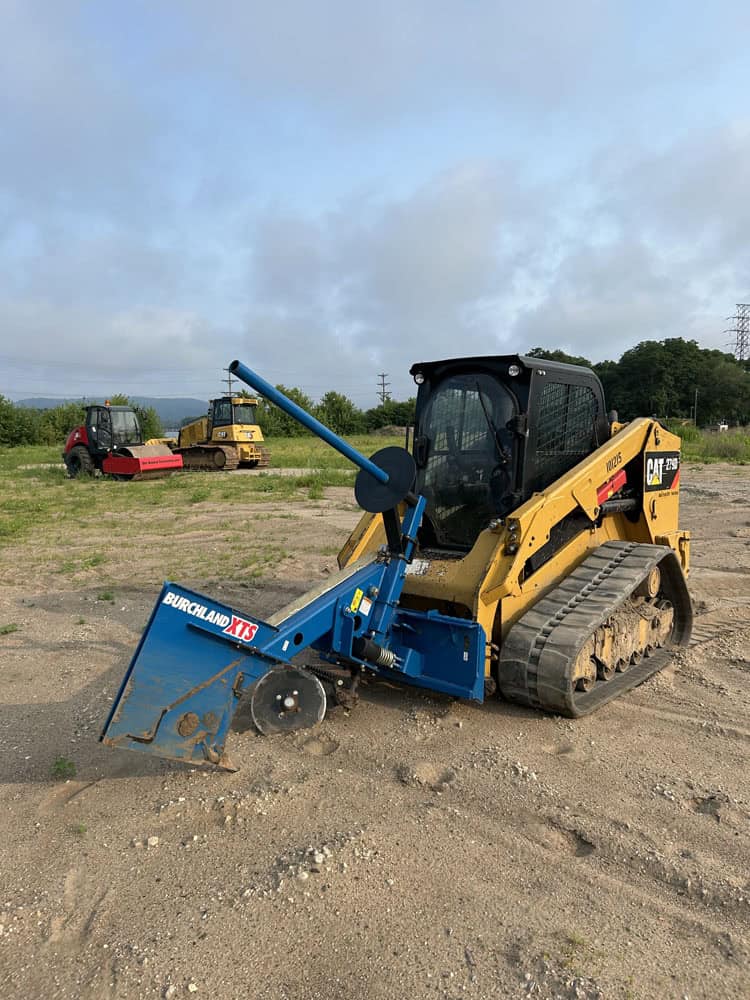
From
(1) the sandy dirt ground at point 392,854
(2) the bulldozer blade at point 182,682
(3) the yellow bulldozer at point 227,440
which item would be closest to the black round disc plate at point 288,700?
(1) the sandy dirt ground at point 392,854

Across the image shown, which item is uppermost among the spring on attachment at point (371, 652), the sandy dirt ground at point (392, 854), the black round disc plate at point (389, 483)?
the black round disc plate at point (389, 483)

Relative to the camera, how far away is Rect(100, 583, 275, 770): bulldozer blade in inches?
132

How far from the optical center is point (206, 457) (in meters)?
26.2

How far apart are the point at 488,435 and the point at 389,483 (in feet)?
4.40

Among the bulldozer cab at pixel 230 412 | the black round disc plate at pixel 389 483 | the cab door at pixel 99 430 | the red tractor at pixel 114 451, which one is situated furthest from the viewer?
the bulldozer cab at pixel 230 412

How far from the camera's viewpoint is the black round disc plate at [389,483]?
4059 millimetres

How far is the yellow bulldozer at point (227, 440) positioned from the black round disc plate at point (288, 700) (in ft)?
72.1

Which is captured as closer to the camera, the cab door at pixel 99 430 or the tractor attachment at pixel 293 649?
the tractor attachment at pixel 293 649

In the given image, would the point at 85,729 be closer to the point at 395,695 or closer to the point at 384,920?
the point at 395,695

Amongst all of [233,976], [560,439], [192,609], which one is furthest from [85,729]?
[560,439]

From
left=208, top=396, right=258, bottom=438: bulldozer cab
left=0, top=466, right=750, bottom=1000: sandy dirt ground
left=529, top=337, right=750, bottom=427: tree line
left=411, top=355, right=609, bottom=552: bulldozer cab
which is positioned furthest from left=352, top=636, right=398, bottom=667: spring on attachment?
left=529, top=337, right=750, bottom=427: tree line

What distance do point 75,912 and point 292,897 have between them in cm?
89

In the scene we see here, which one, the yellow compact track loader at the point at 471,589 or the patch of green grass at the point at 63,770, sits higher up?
the yellow compact track loader at the point at 471,589

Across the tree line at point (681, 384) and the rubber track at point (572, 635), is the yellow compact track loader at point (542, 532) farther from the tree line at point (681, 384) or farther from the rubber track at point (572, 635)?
the tree line at point (681, 384)
